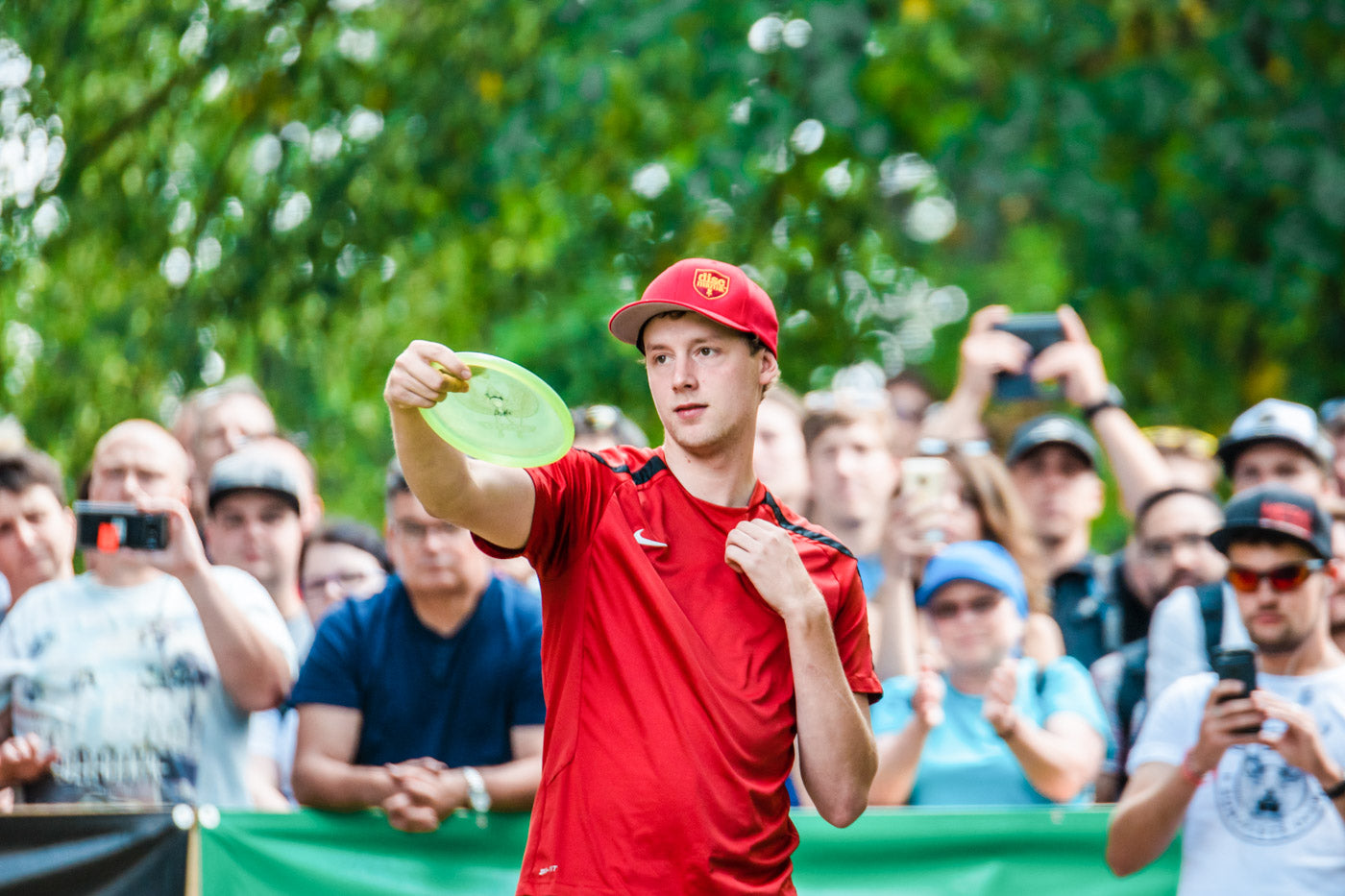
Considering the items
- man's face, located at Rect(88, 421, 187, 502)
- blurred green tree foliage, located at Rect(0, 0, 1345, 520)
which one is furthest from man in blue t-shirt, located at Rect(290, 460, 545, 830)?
blurred green tree foliage, located at Rect(0, 0, 1345, 520)

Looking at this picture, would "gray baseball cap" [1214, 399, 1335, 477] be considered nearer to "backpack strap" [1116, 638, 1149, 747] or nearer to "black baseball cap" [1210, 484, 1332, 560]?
"backpack strap" [1116, 638, 1149, 747]

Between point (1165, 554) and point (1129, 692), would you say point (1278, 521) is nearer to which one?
point (1129, 692)

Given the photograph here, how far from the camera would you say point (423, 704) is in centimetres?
456

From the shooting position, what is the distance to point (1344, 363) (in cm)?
928

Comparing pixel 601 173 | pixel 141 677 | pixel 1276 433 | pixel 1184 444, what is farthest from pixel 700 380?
pixel 601 173

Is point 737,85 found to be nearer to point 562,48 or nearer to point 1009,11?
point 562,48

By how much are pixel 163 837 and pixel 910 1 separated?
638 cm

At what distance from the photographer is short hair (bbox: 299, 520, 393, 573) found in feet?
19.8

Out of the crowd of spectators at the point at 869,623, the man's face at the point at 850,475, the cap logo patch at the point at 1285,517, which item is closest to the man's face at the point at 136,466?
the crowd of spectators at the point at 869,623

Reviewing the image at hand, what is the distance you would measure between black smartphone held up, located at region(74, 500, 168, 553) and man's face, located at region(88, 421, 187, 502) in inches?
18.6

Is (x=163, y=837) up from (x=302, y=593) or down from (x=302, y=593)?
down

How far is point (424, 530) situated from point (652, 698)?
1.83 m

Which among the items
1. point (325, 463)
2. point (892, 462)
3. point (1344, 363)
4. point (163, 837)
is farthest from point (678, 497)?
point (325, 463)

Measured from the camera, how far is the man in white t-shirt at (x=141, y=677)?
471 centimetres
